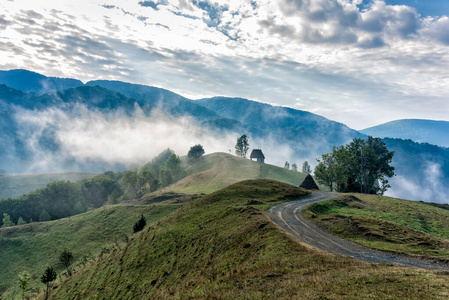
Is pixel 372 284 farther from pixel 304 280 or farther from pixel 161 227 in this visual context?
pixel 161 227

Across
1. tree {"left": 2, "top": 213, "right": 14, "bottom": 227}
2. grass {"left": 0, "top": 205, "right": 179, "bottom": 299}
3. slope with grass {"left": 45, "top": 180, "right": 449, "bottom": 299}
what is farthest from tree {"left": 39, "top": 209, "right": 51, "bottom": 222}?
Answer: slope with grass {"left": 45, "top": 180, "right": 449, "bottom": 299}

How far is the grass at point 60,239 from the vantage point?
59719 mm

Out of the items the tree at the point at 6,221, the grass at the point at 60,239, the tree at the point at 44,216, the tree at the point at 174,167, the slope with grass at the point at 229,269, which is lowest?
the tree at the point at 6,221

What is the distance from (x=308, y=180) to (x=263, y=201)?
4133 cm

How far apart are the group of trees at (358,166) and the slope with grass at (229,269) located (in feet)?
183

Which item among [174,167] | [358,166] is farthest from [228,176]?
[358,166]

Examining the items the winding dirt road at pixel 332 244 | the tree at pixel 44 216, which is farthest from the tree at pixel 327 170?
the tree at pixel 44 216

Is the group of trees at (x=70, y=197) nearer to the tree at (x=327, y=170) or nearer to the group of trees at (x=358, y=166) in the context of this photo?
the tree at (x=327, y=170)

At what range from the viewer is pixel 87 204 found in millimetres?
152250

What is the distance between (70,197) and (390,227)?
170070 millimetres

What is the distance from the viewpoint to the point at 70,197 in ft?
477

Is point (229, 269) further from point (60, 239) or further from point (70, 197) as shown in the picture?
point (70, 197)

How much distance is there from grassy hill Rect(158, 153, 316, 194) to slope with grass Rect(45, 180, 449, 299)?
70995mm

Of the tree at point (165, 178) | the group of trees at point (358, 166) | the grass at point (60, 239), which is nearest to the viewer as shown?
the grass at point (60, 239)
